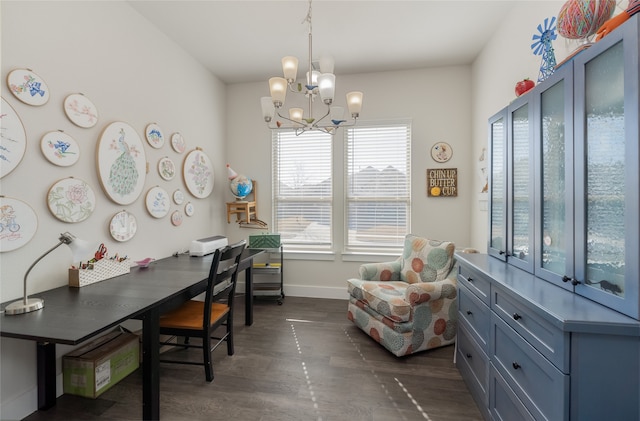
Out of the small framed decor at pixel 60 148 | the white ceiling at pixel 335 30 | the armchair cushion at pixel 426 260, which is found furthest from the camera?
the armchair cushion at pixel 426 260

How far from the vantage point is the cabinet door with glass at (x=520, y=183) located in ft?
5.20

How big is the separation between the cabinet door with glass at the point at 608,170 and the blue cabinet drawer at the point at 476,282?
50 cm

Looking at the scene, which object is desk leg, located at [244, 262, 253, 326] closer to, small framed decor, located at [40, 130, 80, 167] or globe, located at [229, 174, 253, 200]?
Result: globe, located at [229, 174, 253, 200]

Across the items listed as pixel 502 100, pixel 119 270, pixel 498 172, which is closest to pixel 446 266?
pixel 498 172

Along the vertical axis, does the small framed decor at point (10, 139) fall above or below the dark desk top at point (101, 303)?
above

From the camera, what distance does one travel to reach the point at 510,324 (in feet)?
4.54

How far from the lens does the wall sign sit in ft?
11.4

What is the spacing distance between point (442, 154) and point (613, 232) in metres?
2.61

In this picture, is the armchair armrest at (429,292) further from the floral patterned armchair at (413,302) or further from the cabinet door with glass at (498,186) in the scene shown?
the cabinet door with glass at (498,186)

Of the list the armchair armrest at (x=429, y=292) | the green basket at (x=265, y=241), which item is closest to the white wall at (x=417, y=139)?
the green basket at (x=265, y=241)

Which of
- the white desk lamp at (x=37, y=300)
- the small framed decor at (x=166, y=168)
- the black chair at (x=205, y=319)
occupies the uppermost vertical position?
the small framed decor at (x=166, y=168)

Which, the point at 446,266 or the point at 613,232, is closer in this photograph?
the point at 613,232

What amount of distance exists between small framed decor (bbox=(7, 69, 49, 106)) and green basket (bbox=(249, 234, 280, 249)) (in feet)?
7.45

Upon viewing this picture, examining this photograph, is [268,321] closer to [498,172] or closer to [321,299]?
[321,299]
